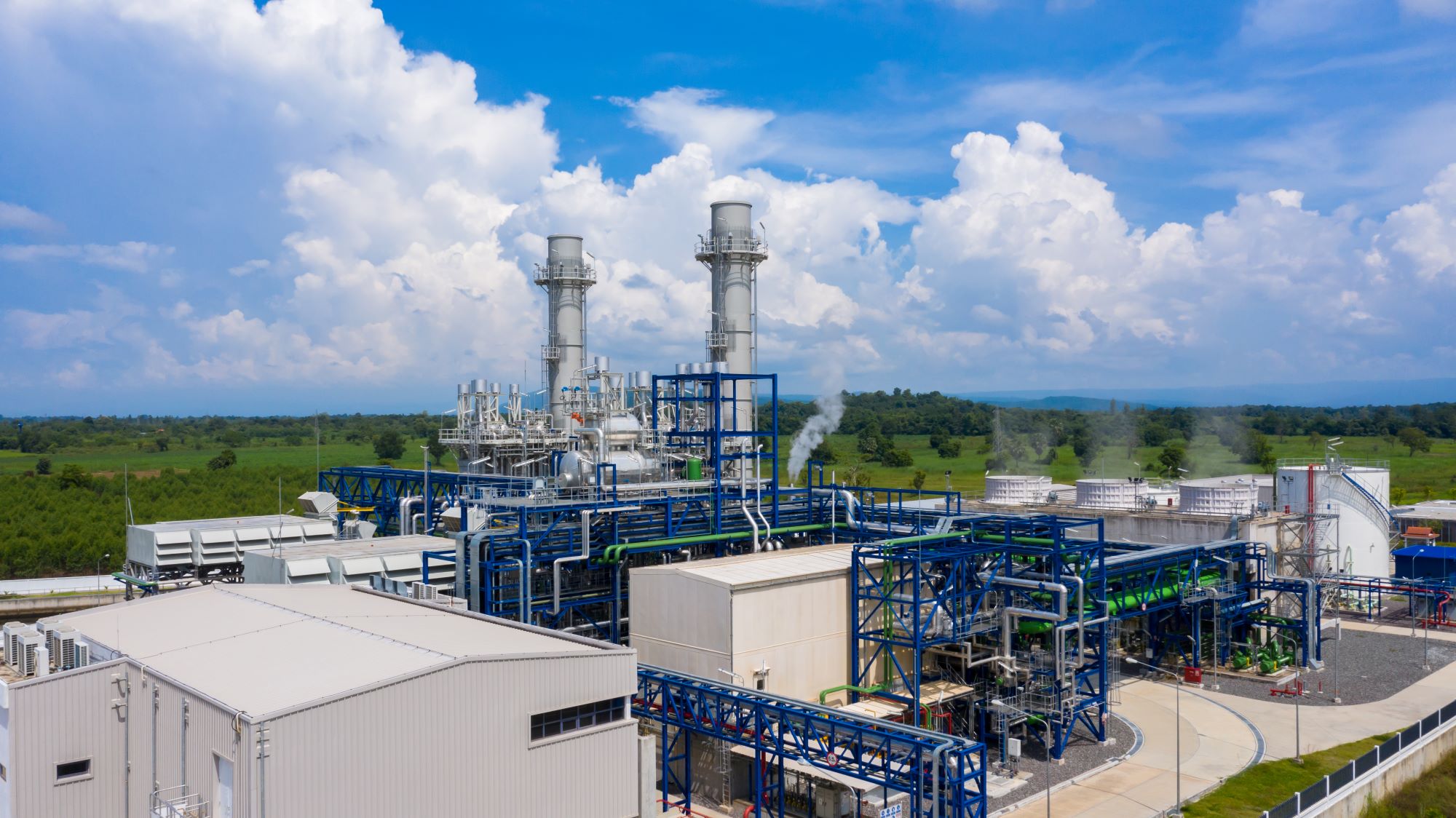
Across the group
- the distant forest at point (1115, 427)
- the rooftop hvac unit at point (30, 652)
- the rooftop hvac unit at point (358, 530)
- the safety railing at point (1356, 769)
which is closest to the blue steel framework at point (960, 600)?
the safety railing at point (1356, 769)

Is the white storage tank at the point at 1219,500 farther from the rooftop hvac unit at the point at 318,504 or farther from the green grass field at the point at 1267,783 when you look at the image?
the rooftop hvac unit at the point at 318,504

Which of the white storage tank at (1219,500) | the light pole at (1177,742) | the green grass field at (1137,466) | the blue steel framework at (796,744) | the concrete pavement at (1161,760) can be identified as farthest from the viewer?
the green grass field at (1137,466)

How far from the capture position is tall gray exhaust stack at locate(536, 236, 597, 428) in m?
59.4

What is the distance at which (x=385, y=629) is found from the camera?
78.3 feet

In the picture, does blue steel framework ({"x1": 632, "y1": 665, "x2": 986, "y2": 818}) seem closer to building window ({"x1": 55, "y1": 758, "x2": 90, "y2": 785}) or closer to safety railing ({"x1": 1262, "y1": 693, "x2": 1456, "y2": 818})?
safety railing ({"x1": 1262, "y1": 693, "x2": 1456, "y2": 818})

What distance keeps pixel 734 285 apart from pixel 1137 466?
68.3m

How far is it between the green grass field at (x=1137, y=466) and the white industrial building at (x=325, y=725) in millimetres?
70248

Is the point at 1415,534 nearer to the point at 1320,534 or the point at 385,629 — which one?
the point at 1320,534

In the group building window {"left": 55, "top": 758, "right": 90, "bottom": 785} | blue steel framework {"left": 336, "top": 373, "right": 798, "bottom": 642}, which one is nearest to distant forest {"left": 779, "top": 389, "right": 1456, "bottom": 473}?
blue steel framework {"left": 336, "top": 373, "right": 798, "bottom": 642}

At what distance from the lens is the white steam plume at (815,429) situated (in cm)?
5388

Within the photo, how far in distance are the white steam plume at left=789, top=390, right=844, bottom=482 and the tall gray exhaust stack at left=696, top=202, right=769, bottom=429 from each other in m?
5.03

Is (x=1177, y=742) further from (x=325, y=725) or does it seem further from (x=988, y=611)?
(x=325, y=725)

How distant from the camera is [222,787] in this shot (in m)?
18.4

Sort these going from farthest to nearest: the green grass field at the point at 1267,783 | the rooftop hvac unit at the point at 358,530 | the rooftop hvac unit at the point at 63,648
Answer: the rooftop hvac unit at the point at 358,530, the green grass field at the point at 1267,783, the rooftop hvac unit at the point at 63,648
